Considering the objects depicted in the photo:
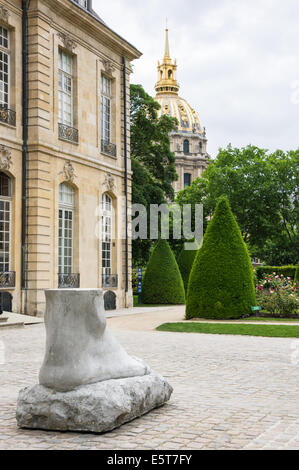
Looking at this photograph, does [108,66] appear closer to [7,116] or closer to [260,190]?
[7,116]

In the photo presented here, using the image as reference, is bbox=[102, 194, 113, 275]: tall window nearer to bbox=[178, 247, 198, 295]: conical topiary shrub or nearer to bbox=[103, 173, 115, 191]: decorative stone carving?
bbox=[103, 173, 115, 191]: decorative stone carving

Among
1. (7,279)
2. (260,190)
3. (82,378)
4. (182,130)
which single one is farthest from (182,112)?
(82,378)

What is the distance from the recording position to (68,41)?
21.8 m

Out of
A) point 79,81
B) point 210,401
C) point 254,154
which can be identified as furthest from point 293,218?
point 210,401

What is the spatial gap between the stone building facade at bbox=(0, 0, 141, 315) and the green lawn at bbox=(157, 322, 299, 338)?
5379 millimetres

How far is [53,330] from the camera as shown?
580 centimetres

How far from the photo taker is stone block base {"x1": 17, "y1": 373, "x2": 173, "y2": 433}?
5.32 m

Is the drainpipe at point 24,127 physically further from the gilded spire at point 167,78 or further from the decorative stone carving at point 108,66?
the gilded spire at point 167,78

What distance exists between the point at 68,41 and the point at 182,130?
10864cm

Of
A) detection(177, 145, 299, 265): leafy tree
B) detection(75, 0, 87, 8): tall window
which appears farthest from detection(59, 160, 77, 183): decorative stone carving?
detection(177, 145, 299, 265): leafy tree

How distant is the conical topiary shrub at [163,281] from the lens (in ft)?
93.6

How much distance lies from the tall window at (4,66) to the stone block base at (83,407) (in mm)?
15176

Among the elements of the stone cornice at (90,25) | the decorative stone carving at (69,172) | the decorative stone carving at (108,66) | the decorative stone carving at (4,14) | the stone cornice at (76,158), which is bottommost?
the decorative stone carving at (69,172)

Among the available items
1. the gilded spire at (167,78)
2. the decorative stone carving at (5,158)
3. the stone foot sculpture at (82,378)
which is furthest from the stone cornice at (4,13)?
the gilded spire at (167,78)
